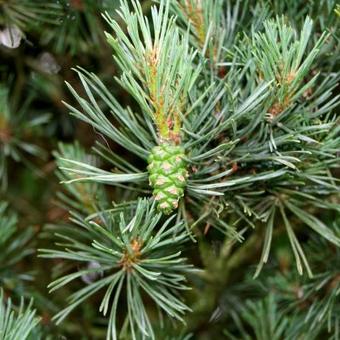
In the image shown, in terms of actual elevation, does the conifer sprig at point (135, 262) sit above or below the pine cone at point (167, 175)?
below

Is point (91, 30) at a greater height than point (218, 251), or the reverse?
point (91, 30)

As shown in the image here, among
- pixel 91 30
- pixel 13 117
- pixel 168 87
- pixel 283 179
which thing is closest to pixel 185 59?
pixel 168 87

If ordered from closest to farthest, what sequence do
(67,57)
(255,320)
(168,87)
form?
(168,87), (255,320), (67,57)

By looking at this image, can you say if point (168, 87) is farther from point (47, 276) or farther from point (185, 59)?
point (47, 276)

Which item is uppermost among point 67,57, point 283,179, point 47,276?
point 67,57

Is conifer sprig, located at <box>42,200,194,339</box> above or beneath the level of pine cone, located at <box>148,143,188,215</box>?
beneath
